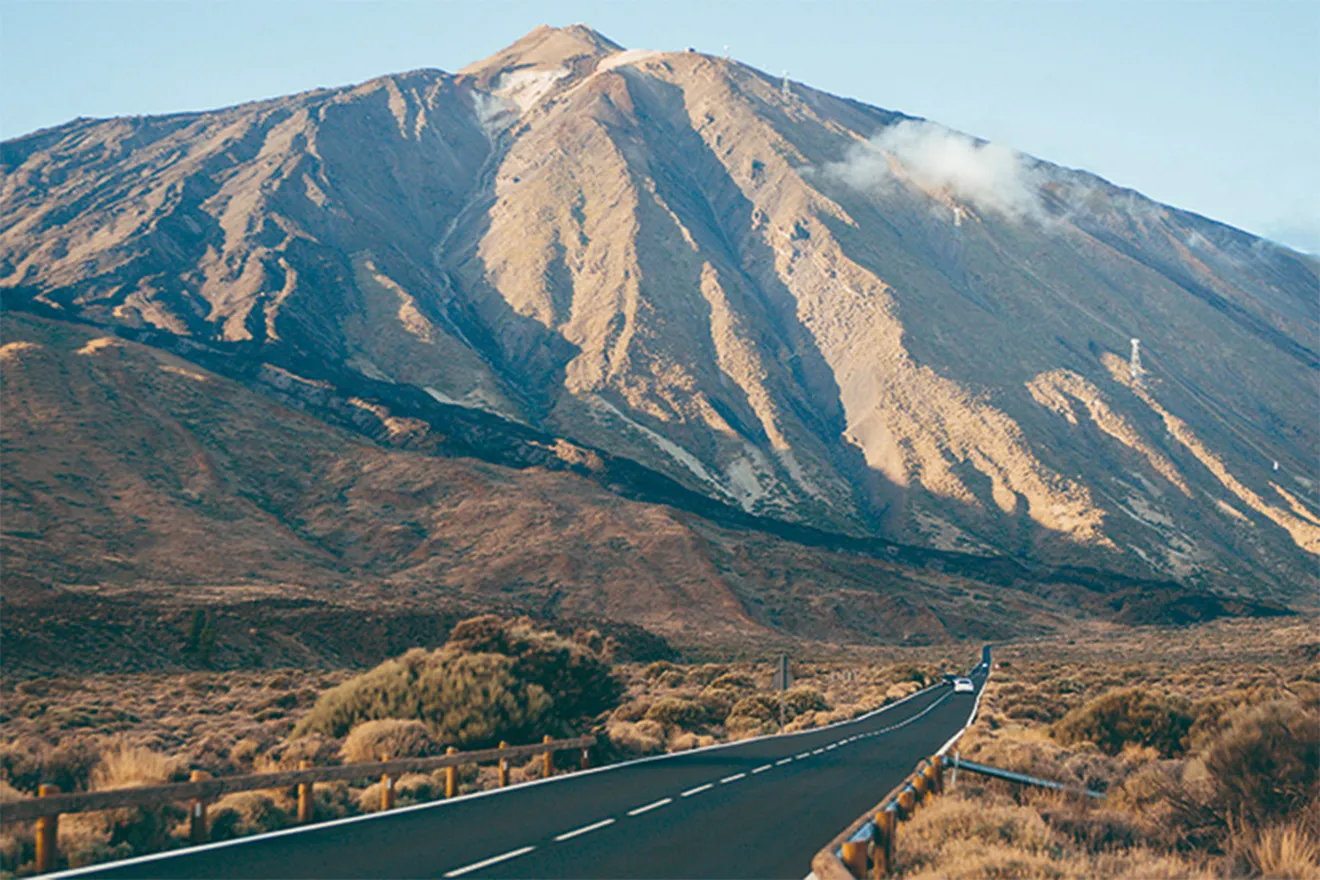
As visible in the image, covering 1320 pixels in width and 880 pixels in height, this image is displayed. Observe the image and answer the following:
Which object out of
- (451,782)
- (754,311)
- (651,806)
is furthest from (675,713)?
(754,311)

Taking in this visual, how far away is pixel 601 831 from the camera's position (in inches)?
490

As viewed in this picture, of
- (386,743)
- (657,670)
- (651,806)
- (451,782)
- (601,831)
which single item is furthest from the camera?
(657,670)

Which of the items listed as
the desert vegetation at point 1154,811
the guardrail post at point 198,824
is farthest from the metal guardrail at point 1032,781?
the guardrail post at point 198,824

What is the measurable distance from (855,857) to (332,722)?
1371 centimetres

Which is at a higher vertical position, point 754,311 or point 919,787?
point 754,311

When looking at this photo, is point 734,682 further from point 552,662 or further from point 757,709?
point 552,662

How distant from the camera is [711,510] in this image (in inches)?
4075

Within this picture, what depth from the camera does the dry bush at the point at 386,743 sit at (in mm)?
16859

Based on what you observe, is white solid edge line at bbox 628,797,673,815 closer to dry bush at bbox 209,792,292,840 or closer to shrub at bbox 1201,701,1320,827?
dry bush at bbox 209,792,292,840

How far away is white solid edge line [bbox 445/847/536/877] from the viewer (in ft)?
32.3

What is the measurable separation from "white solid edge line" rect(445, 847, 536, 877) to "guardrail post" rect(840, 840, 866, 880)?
120 inches

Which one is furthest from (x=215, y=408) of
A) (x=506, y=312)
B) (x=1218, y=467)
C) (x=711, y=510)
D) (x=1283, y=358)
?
(x=1283, y=358)

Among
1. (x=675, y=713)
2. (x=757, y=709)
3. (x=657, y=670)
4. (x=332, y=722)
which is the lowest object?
(x=657, y=670)

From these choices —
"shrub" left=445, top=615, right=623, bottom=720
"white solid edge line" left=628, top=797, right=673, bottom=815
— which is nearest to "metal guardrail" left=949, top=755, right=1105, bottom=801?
"white solid edge line" left=628, top=797, right=673, bottom=815
